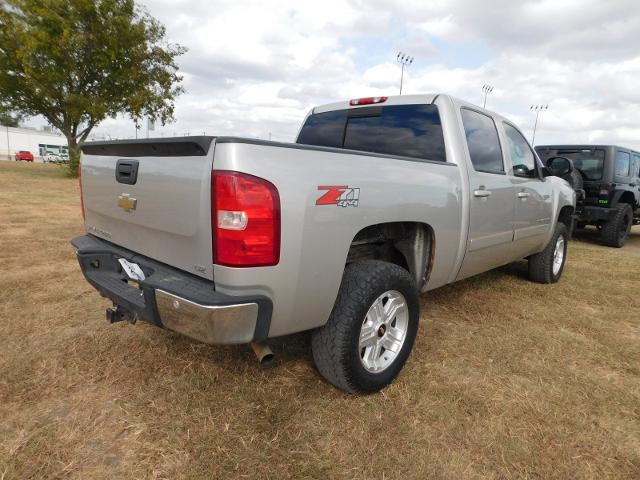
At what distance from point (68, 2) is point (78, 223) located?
56.4ft

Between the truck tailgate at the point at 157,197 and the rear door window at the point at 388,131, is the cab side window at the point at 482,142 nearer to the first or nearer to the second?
the rear door window at the point at 388,131

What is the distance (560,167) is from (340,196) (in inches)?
141

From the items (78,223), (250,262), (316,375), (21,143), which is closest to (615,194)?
(316,375)

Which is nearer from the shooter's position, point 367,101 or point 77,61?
point 367,101

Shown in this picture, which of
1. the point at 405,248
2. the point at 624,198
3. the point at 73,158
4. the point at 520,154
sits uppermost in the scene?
the point at 73,158

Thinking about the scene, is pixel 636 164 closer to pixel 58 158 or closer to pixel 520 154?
pixel 520 154

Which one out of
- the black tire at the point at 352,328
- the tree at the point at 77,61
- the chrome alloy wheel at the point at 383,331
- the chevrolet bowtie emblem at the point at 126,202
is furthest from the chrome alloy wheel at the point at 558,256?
the tree at the point at 77,61

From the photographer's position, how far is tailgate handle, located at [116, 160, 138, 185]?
2289 mm

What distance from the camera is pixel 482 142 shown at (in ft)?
11.4

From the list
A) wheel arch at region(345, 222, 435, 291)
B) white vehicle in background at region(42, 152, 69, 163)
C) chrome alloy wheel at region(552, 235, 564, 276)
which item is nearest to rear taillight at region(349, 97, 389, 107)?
wheel arch at region(345, 222, 435, 291)

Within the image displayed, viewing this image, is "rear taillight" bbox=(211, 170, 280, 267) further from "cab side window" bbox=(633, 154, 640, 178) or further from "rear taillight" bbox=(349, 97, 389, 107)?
"cab side window" bbox=(633, 154, 640, 178)

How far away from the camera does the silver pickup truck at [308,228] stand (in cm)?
184

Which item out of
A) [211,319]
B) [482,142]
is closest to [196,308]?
[211,319]

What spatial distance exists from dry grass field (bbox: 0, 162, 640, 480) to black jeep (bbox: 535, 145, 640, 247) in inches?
186
